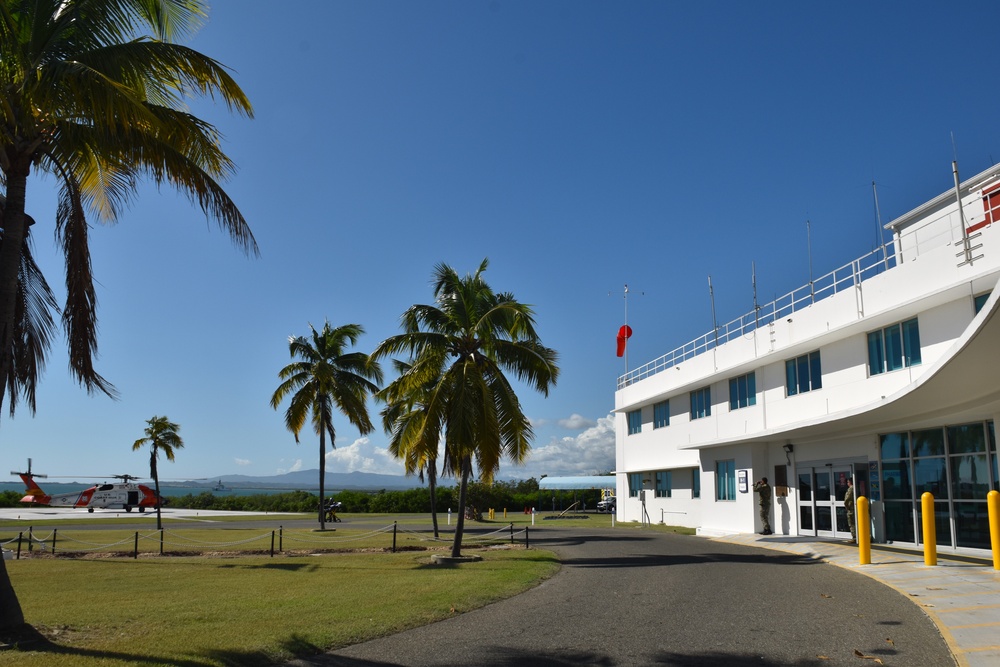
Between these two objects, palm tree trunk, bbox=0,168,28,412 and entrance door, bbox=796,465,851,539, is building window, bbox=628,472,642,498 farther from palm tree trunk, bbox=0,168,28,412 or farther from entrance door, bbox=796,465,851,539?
palm tree trunk, bbox=0,168,28,412

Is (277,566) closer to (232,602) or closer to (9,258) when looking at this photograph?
(232,602)

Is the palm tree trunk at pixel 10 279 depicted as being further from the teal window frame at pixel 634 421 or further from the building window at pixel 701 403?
the teal window frame at pixel 634 421

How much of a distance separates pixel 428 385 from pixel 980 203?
1470cm

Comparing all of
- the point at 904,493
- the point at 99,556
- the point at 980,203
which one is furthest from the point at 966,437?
the point at 99,556

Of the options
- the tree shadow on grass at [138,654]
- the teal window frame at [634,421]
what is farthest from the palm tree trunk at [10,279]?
the teal window frame at [634,421]

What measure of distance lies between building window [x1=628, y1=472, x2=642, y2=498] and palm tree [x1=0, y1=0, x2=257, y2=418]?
3116cm

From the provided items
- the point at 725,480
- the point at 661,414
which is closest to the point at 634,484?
the point at 661,414

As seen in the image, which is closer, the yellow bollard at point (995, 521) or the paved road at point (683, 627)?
the paved road at point (683, 627)

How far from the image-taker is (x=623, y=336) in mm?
40688

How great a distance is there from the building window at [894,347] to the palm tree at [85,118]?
15.4 meters

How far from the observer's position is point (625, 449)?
40000mm

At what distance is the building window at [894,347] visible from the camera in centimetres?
1805

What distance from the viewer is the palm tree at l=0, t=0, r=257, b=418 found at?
339 inches

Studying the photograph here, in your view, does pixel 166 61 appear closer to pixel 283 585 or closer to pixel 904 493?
pixel 283 585
